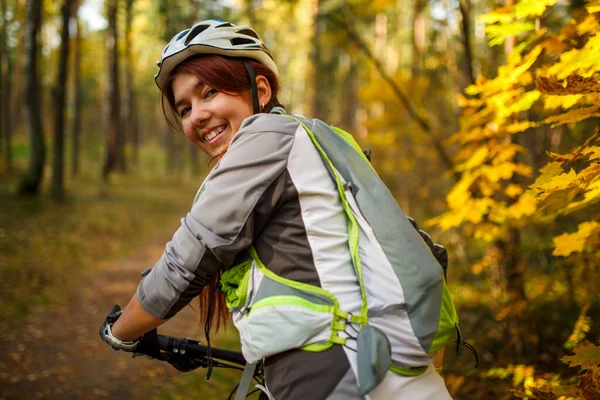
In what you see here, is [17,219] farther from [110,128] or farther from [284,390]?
[284,390]

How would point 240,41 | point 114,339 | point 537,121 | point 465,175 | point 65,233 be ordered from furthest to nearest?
point 65,233
point 465,175
point 537,121
point 240,41
point 114,339

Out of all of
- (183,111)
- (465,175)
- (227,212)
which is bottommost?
(465,175)

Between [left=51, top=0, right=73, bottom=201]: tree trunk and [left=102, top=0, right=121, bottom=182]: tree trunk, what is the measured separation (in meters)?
4.85

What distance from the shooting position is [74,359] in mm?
5488

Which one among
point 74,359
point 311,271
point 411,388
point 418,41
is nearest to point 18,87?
point 418,41

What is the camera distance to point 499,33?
260 cm

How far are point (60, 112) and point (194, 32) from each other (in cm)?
1184

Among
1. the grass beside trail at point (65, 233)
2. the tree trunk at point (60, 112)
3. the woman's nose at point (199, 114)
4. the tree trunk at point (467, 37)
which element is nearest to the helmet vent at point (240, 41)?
the woman's nose at point (199, 114)

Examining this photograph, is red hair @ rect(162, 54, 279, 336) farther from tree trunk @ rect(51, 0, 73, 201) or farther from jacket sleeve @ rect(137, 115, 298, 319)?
tree trunk @ rect(51, 0, 73, 201)

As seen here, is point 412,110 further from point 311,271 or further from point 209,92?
point 311,271

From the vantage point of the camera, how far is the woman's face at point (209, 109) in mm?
1771

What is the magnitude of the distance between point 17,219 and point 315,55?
8.31 m

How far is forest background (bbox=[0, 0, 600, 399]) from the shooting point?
230 centimetres

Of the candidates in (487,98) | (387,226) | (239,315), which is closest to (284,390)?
(239,315)
